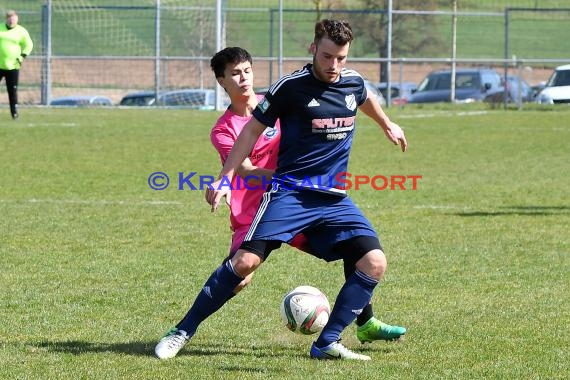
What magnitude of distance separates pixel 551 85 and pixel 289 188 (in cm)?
2303

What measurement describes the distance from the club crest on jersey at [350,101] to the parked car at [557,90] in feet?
73.5

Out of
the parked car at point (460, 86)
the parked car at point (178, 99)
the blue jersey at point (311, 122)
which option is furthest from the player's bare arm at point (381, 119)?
the parked car at point (460, 86)

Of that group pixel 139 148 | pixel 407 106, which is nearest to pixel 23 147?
pixel 139 148

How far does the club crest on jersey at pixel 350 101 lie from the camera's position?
5355 mm

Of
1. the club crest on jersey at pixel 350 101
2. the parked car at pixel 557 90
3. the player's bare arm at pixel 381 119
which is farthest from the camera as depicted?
the parked car at pixel 557 90

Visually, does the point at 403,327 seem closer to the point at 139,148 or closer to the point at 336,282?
the point at 336,282

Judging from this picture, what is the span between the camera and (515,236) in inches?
360

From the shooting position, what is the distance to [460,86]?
30.2m

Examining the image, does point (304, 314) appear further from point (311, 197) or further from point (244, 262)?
point (311, 197)

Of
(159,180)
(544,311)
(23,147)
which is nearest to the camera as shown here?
(544,311)

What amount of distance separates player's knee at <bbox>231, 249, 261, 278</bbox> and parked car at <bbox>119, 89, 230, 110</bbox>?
22.1 metres

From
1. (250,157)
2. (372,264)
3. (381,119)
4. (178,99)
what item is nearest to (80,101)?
(178,99)

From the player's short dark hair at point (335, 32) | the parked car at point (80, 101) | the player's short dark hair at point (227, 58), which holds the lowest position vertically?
the parked car at point (80, 101)

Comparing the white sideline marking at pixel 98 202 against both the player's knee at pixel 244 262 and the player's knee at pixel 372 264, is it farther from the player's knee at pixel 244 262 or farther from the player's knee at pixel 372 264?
the player's knee at pixel 372 264
